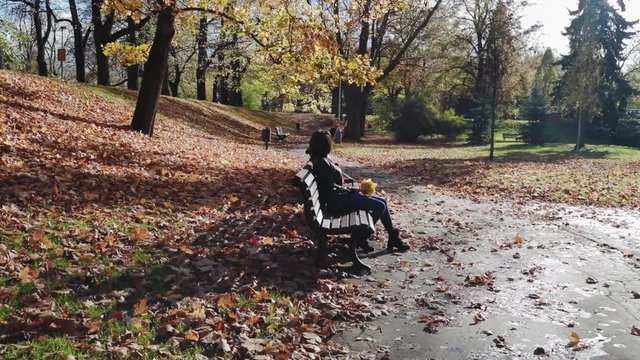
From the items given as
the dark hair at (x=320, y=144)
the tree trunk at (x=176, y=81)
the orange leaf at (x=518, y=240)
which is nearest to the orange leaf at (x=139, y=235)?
the dark hair at (x=320, y=144)

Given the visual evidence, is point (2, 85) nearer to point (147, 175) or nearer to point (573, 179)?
point (147, 175)

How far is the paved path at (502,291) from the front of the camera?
4273 mm

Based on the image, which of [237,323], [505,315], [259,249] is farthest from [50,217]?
[505,315]

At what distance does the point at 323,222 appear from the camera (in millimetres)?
6059

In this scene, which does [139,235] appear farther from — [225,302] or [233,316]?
[233,316]

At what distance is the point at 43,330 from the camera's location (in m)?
3.79

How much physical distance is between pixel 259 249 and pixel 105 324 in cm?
253

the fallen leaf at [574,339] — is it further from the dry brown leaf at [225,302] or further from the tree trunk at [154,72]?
the tree trunk at [154,72]

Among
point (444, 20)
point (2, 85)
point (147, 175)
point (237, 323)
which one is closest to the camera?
point (237, 323)

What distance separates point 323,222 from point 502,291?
2.01m

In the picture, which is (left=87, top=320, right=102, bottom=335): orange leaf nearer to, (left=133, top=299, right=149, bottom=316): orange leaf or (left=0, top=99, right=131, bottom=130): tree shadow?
(left=133, top=299, right=149, bottom=316): orange leaf

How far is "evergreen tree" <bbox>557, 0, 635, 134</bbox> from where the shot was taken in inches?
1264

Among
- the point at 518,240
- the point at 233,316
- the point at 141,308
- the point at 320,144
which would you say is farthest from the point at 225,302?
the point at 518,240

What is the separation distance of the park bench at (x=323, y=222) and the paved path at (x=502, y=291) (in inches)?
20.4
